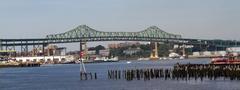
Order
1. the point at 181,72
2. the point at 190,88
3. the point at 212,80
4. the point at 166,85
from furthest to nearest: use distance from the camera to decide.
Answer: the point at 181,72
the point at 212,80
the point at 166,85
the point at 190,88

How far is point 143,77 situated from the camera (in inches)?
3263

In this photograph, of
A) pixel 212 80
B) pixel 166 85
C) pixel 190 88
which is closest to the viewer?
pixel 190 88

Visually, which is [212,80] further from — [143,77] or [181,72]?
[143,77]

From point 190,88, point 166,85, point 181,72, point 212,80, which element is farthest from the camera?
point 181,72

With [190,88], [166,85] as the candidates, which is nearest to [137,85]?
[166,85]

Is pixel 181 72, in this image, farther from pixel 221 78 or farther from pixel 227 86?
pixel 227 86

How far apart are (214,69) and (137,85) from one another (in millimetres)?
11464

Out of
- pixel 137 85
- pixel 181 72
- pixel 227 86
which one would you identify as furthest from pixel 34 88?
pixel 227 86

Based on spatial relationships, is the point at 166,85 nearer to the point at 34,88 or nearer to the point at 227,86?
the point at 227,86

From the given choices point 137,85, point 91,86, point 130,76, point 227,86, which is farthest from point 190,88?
point 130,76

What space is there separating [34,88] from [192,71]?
1845 cm

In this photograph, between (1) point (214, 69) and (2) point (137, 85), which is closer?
(2) point (137, 85)

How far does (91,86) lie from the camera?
72062mm

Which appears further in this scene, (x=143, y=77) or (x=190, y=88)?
(x=143, y=77)
